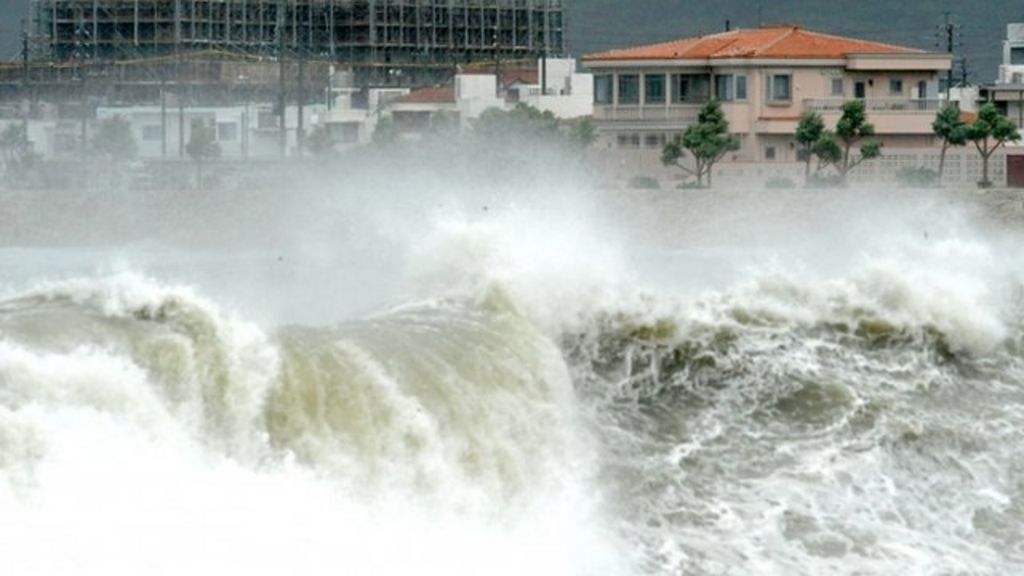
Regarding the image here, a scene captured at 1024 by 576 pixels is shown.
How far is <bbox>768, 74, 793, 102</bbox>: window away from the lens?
211ft

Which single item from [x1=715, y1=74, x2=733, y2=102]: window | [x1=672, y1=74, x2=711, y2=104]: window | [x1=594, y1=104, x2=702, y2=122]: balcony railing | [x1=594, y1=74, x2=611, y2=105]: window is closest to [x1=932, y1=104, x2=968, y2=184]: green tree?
[x1=715, y1=74, x2=733, y2=102]: window

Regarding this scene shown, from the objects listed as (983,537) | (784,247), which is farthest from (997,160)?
(983,537)

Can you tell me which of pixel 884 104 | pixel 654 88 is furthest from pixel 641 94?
pixel 884 104

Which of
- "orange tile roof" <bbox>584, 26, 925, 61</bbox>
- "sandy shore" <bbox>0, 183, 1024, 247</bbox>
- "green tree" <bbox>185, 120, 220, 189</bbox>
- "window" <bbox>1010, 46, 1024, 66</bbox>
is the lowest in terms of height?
"sandy shore" <bbox>0, 183, 1024, 247</bbox>

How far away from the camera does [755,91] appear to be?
63.7 metres

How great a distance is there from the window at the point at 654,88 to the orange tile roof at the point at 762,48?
0.47 m

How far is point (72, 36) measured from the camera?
90.2m

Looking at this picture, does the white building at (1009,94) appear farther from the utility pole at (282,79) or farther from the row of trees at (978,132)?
the utility pole at (282,79)

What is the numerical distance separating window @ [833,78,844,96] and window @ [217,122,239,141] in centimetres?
1749

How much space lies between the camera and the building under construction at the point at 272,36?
286 ft

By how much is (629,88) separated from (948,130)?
6.86m

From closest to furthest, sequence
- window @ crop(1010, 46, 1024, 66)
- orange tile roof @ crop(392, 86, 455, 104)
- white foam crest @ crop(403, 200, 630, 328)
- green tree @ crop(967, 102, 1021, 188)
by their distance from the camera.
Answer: white foam crest @ crop(403, 200, 630, 328) < green tree @ crop(967, 102, 1021, 188) < orange tile roof @ crop(392, 86, 455, 104) < window @ crop(1010, 46, 1024, 66)

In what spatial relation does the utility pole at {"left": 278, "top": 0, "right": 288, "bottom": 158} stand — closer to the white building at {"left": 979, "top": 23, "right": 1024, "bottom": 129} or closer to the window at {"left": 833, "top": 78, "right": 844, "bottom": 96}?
the window at {"left": 833, "top": 78, "right": 844, "bottom": 96}

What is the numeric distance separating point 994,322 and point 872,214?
92.8ft
